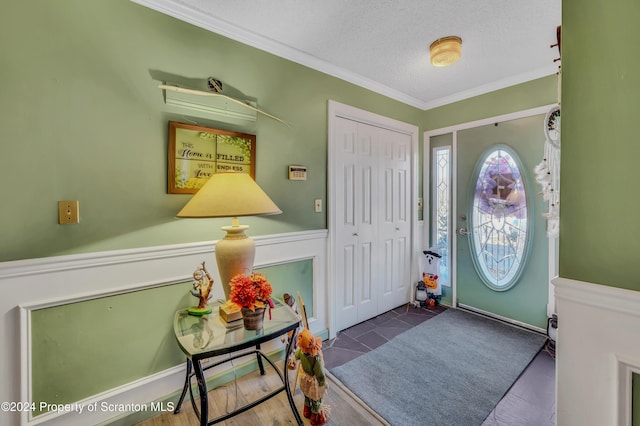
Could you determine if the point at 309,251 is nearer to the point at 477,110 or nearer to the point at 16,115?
the point at 16,115

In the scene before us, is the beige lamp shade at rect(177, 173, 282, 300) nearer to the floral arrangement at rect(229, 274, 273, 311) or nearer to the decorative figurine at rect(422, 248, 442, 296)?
the floral arrangement at rect(229, 274, 273, 311)

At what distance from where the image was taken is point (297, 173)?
2070mm

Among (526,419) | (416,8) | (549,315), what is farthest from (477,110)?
(526,419)

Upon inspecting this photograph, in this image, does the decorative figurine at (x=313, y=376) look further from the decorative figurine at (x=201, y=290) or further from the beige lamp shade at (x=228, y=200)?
the beige lamp shade at (x=228, y=200)

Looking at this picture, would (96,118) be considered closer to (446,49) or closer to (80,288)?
(80,288)

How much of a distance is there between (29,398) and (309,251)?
1676mm

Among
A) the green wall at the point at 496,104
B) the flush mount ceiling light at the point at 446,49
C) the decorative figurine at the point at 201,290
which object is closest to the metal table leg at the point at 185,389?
the decorative figurine at the point at 201,290

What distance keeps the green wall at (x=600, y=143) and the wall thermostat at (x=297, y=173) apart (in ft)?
5.13

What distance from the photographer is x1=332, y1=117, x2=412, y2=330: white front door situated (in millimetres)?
2445

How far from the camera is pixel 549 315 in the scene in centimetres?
234

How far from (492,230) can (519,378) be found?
4.46 feet

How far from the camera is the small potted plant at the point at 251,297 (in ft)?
4.20

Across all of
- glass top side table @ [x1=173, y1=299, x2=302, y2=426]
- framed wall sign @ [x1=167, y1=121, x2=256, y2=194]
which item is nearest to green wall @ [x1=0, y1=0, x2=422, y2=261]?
framed wall sign @ [x1=167, y1=121, x2=256, y2=194]

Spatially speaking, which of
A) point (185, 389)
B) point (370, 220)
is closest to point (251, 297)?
point (185, 389)
